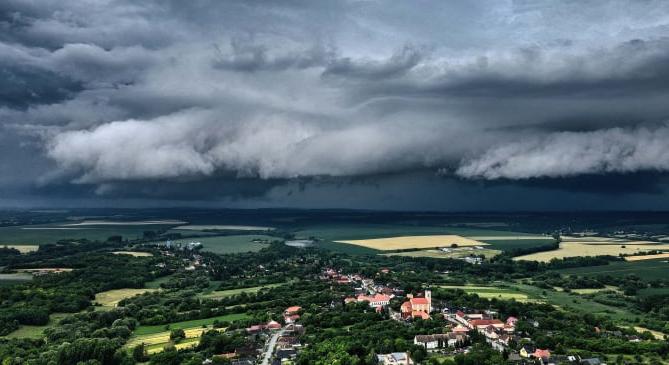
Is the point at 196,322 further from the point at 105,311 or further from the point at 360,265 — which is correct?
the point at 360,265

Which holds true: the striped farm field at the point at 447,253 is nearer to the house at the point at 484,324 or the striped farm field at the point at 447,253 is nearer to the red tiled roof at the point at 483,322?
the red tiled roof at the point at 483,322

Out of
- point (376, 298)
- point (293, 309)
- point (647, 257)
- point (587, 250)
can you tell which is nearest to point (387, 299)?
point (376, 298)

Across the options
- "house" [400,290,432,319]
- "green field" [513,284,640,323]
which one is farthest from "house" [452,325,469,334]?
"green field" [513,284,640,323]

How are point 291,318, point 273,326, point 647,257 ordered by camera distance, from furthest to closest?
point 647,257, point 291,318, point 273,326

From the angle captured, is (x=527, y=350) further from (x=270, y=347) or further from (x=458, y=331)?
(x=270, y=347)

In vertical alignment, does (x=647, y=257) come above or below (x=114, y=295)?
above

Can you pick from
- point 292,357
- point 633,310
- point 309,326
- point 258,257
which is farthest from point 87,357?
point 258,257

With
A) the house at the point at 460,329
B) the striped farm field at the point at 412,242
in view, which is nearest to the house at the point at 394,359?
the house at the point at 460,329
